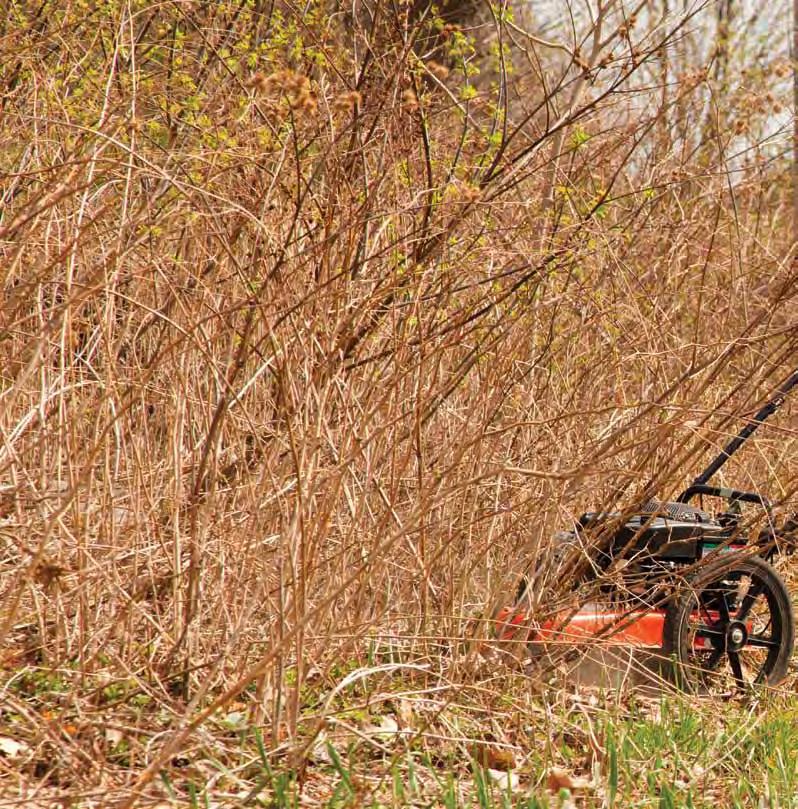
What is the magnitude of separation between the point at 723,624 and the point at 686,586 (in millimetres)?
637

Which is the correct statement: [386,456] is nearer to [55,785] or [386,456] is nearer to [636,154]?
[55,785]

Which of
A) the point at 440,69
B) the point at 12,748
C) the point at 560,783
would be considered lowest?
the point at 12,748

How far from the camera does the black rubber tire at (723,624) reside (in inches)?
190

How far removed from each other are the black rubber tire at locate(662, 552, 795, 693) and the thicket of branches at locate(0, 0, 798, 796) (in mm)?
478

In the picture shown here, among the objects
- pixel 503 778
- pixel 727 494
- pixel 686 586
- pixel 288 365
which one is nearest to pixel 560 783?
pixel 503 778

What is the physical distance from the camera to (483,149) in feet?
18.0

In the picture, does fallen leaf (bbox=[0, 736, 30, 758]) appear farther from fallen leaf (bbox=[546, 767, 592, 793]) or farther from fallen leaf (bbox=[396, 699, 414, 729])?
fallen leaf (bbox=[546, 767, 592, 793])

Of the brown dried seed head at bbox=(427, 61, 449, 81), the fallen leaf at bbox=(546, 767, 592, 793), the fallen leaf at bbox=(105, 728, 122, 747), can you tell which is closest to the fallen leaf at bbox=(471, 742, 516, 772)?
the fallen leaf at bbox=(546, 767, 592, 793)

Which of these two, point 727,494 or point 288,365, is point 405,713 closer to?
point 288,365

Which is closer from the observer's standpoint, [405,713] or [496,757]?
[496,757]

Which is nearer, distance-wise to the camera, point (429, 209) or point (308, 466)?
point (308, 466)

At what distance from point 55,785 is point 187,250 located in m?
2.51

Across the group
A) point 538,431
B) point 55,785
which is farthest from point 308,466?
point 538,431

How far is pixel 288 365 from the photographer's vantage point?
141 inches
